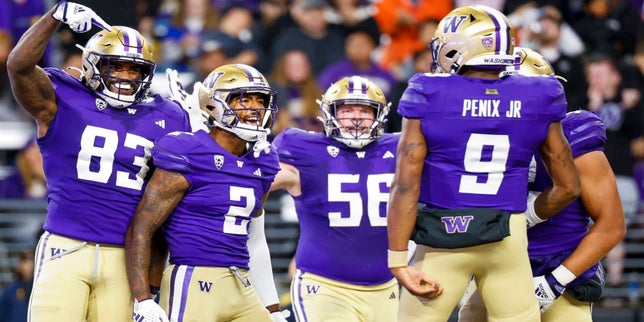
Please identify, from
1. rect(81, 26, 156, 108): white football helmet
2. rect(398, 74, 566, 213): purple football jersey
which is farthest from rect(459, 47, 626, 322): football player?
rect(81, 26, 156, 108): white football helmet

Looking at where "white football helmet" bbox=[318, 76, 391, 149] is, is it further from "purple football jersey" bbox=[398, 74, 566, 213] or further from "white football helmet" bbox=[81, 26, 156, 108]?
"purple football jersey" bbox=[398, 74, 566, 213]

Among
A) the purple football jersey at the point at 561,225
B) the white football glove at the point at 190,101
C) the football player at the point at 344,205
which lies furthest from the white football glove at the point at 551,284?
the white football glove at the point at 190,101

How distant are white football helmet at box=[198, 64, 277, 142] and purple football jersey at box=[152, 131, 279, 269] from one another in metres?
0.12

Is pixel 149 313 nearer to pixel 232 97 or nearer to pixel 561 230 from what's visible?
pixel 232 97

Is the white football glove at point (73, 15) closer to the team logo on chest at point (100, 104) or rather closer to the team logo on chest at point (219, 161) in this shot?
the team logo on chest at point (100, 104)

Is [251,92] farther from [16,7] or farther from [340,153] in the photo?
[16,7]

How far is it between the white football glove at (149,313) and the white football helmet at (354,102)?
140 cm

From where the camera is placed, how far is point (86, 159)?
5160mm

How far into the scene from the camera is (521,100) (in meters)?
4.62

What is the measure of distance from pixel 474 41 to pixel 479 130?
0.37 meters

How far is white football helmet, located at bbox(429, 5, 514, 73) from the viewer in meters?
4.67

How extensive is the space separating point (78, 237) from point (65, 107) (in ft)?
1.89

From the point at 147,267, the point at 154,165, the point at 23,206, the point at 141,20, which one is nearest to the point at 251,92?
the point at 154,165

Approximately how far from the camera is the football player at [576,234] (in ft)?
16.4
